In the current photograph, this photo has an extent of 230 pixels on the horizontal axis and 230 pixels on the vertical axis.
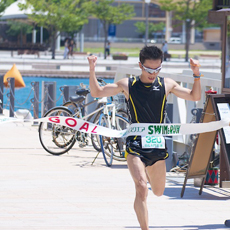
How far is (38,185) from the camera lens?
811 centimetres

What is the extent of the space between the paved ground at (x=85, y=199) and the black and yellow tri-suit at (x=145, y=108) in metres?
0.86

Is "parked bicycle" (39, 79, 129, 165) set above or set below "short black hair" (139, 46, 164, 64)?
below

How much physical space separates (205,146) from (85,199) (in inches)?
58.2

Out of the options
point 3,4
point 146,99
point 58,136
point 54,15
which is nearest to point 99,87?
point 146,99

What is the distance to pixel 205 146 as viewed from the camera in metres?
7.39

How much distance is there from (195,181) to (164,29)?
3994 inches

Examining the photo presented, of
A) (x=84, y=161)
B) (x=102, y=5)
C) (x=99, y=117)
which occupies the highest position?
(x=102, y=5)

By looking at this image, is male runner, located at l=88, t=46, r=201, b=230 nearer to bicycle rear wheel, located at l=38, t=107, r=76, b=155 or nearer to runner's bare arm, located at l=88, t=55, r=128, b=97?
runner's bare arm, located at l=88, t=55, r=128, b=97

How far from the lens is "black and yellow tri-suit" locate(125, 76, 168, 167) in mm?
5402

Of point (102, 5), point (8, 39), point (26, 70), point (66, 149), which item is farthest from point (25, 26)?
point (66, 149)

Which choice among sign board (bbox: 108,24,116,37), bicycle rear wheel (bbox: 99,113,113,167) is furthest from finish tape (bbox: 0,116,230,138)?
sign board (bbox: 108,24,116,37)

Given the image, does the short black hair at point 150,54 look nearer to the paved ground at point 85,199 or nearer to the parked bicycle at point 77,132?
the paved ground at point 85,199

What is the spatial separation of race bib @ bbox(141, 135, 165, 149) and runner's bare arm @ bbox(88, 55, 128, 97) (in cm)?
44

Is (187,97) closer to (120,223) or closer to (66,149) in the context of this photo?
(120,223)
